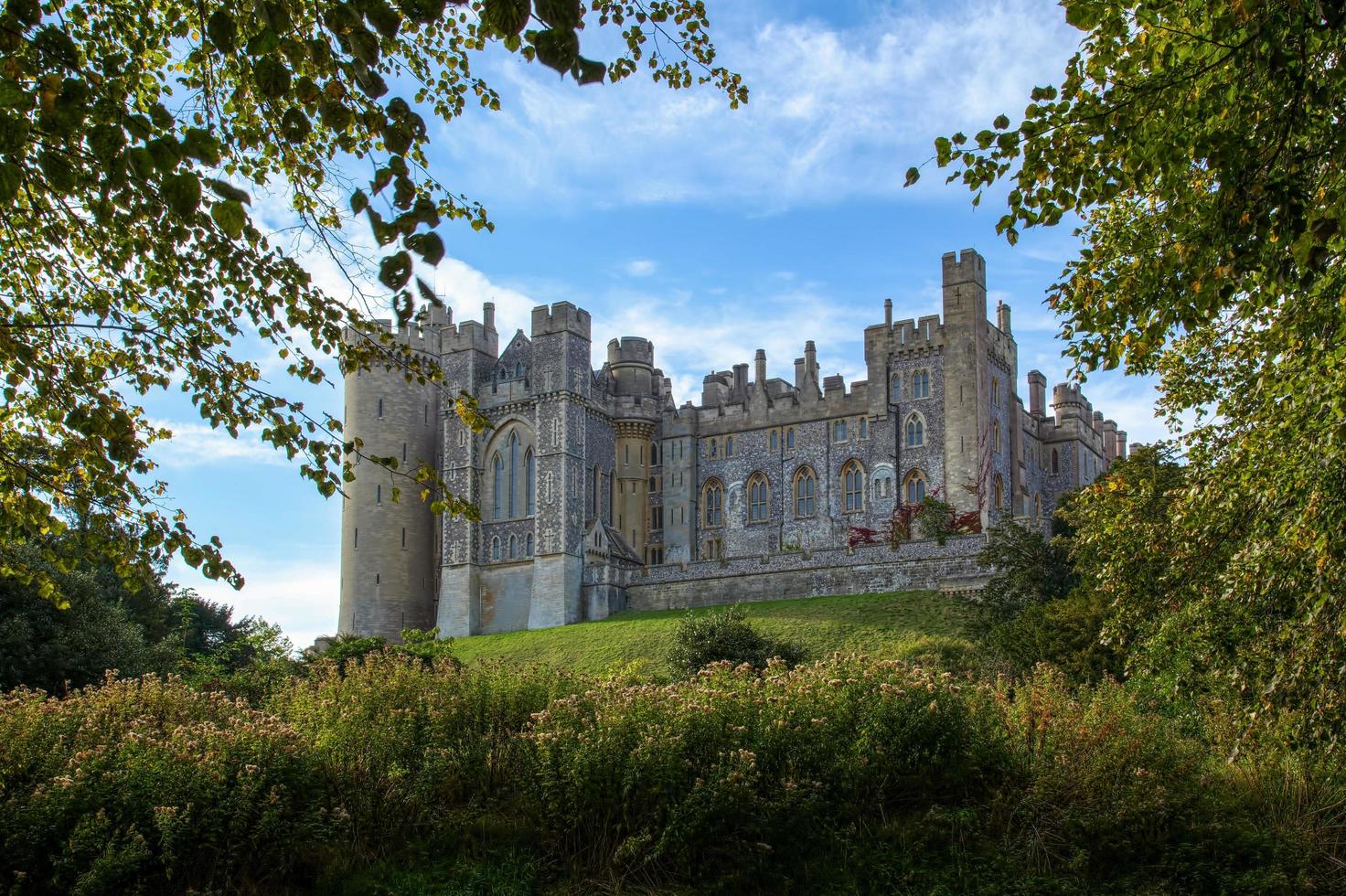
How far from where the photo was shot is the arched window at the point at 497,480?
4981cm

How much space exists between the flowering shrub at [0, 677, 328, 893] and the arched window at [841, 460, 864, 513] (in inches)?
1462

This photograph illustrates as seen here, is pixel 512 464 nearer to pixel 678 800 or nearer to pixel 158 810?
pixel 678 800

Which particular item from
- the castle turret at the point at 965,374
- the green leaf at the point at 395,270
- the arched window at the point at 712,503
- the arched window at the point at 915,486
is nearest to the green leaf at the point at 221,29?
the green leaf at the point at 395,270

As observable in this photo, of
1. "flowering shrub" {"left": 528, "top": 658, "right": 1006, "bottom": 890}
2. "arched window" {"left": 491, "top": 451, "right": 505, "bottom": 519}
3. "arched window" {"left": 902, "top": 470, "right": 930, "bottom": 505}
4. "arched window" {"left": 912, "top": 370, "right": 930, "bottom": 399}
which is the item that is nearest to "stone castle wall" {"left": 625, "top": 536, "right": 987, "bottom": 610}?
"arched window" {"left": 902, "top": 470, "right": 930, "bottom": 505}

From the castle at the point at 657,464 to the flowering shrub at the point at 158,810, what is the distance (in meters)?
31.9

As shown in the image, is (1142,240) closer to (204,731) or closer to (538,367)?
(204,731)

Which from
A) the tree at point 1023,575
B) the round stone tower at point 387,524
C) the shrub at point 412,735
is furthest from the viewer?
the round stone tower at point 387,524

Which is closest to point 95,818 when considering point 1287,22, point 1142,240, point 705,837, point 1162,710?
point 705,837

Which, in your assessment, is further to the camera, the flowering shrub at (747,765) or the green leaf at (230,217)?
the flowering shrub at (747,765)

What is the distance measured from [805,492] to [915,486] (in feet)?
16.6

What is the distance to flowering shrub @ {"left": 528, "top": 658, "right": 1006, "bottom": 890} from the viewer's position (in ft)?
37.0

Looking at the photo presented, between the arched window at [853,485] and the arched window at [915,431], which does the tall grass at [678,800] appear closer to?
the arched window at [915,431]

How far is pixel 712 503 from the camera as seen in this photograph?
2050 inches

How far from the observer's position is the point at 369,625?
4916 centimetres
